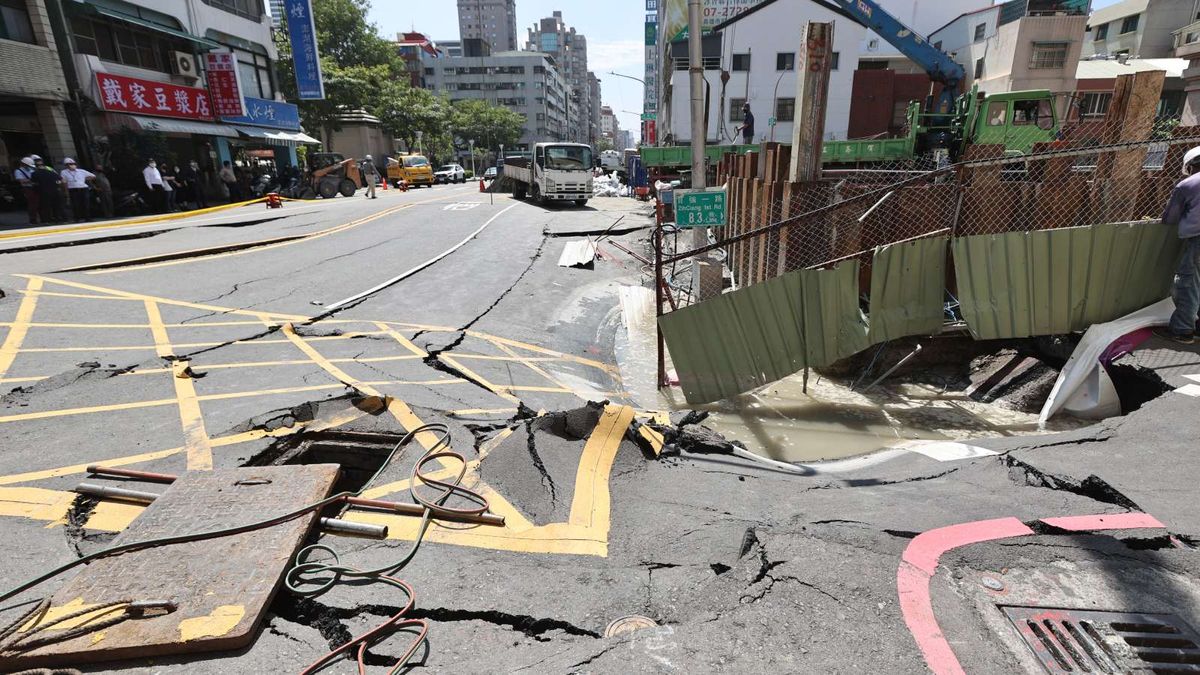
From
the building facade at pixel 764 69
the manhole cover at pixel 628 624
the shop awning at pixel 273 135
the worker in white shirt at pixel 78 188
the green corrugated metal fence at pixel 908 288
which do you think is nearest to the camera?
the manhole cover at pixel 628 624

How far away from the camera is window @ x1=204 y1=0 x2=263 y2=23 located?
2649cm

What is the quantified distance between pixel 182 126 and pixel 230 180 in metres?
2.50

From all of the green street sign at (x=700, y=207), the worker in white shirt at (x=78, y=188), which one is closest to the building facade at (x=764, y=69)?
the worker in white shirt at (x=78, y=188)

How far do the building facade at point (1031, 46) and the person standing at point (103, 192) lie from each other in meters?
37.2

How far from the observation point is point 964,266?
630 cm

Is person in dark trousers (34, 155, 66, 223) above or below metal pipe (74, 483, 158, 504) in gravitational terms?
above

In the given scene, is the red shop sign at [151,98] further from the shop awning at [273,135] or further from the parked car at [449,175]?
the parked car at [449,175]

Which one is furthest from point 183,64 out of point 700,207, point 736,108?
point 736,108

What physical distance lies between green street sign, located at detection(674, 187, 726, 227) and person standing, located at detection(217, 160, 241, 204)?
23.9m

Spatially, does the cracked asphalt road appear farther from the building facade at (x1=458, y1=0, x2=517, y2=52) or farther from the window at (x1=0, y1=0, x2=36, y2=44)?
the building facade at (x1=458, y1=0, x2=517, y2=52)

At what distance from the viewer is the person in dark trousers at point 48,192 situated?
14562 mm

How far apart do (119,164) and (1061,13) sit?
48.5 m

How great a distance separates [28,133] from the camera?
1986 cm

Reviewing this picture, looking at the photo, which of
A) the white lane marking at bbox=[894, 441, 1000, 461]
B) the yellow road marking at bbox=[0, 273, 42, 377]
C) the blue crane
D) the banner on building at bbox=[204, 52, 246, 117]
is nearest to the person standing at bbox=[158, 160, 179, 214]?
the banner on building at bbox=[204, 52, 246, 117]
